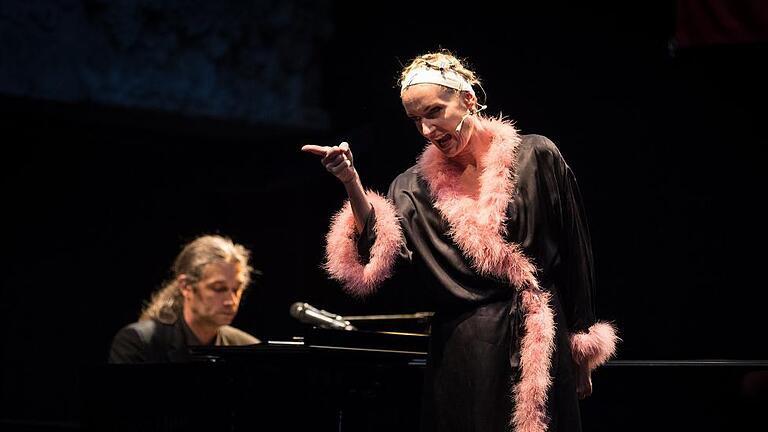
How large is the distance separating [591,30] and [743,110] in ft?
2.45

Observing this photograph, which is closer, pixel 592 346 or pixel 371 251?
pixel 592 346

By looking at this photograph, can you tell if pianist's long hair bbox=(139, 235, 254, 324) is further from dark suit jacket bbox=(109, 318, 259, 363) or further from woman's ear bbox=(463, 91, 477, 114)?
woman's ear bbox=(463, 91, 477, 114)

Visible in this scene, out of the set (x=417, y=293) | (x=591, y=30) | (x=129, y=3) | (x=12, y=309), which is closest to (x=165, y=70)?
(x=129, y=3)

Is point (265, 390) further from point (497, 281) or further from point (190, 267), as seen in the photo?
point (190, 267)

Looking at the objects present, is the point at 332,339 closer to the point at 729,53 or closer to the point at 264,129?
the point at 729,53

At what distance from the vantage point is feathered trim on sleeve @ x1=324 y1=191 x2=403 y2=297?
263 cm

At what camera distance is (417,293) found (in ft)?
15.6

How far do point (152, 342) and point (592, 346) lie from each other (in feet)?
8.48

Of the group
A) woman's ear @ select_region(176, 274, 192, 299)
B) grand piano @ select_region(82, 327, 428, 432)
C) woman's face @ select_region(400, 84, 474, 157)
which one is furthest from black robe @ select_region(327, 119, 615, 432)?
woman's ear @ select_region(176, 274, 192, 299)

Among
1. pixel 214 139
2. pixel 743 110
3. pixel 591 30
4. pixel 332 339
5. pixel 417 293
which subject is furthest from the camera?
pixel 214 139

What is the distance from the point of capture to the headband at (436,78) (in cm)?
264

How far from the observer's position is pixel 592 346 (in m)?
2.53

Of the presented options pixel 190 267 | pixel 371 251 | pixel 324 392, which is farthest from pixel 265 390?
pixel 190 267

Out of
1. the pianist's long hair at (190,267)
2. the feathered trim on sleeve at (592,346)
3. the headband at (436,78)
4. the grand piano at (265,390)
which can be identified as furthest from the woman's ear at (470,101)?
the pianist's long hair at (190,267)
